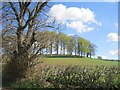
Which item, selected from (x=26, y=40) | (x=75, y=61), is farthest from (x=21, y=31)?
(x=75, y=61)

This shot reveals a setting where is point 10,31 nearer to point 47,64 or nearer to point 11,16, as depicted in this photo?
point 11,16

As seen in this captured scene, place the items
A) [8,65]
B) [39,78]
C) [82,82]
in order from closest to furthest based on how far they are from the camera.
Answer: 1. [82,82]
2. [39,78]
3. [8,65]

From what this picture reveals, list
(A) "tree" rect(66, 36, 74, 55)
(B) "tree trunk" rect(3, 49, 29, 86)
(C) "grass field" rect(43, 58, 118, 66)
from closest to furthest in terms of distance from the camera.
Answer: (B) "tree trunk" rect(3, 49, 29, 86) → (A) "tree" rect(66, 36, 74, 55) → (C) "grass field" rect(43, 58, 118, 66)

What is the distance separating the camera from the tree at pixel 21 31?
40.0 ft

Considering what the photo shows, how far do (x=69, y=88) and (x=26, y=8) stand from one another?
473 centimetres

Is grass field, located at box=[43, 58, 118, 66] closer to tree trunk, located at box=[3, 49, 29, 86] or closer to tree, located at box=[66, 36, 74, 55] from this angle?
tree, located at box=[66, 36, 74, 55]

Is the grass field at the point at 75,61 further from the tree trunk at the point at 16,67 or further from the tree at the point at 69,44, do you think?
the tree trunk at the point at 16,67

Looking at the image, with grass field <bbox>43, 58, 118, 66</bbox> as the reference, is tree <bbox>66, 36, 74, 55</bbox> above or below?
above

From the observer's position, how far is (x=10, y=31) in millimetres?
12539

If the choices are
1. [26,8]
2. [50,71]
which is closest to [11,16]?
[26,8]

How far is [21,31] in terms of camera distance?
12.8 metres

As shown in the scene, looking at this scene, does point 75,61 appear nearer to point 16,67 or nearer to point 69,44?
point 69,44

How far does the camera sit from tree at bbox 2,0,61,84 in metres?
12.2

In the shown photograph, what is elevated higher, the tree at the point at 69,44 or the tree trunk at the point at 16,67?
the tree at the point at 69,44
